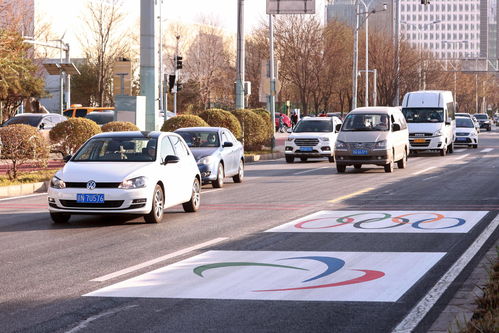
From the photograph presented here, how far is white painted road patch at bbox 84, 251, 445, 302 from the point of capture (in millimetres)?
8562

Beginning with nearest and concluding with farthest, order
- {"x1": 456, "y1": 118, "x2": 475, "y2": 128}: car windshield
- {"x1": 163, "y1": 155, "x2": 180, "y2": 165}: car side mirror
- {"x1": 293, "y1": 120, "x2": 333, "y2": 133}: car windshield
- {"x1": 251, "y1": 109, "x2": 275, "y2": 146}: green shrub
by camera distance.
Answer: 1. {"x1": 163, "y1": 155, "x2": 180, "y2": 165}: car side mirror
2. {"x1": 293, "y1": 120, "x2": 333, "y2": 133}: car windshield
3. {"x1": 251, "y1": 109, "x2": 275, "y2": 146}: green shrub
4. {"x1": 456, "y1": 118, "x2": 475, "y2": 128}: car windshield

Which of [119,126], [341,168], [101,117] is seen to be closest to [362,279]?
[119,126]

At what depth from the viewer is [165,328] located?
23.6 ft

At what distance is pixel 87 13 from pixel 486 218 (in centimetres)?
7833

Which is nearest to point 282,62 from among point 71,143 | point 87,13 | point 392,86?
point 392,86

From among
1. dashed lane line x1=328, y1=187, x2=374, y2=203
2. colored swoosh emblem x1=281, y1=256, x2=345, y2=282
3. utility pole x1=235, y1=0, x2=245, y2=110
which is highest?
utility pole x1=235, y1=0, x2=245, y2=110

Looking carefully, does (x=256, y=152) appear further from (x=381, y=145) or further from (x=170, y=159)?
(x=170, y=159)

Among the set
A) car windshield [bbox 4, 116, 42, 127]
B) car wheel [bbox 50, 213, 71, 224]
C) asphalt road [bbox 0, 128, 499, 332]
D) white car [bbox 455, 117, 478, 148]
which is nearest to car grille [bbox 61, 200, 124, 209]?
asphalt road [bbox 0, 128, 499, 332]

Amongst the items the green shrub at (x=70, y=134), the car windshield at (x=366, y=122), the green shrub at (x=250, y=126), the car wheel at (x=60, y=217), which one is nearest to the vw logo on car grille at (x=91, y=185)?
the car wheel at (x=60, y=217)

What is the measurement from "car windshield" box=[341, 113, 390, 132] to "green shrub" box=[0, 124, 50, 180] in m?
10.5

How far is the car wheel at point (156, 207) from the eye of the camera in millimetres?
14805

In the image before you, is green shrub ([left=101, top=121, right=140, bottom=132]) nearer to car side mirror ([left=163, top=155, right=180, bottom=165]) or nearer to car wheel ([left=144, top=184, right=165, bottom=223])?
car side mirror ([left=163, top=155, right=180, bottom=165])

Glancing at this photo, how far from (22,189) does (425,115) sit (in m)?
23.7

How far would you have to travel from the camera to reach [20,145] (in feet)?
74.9
